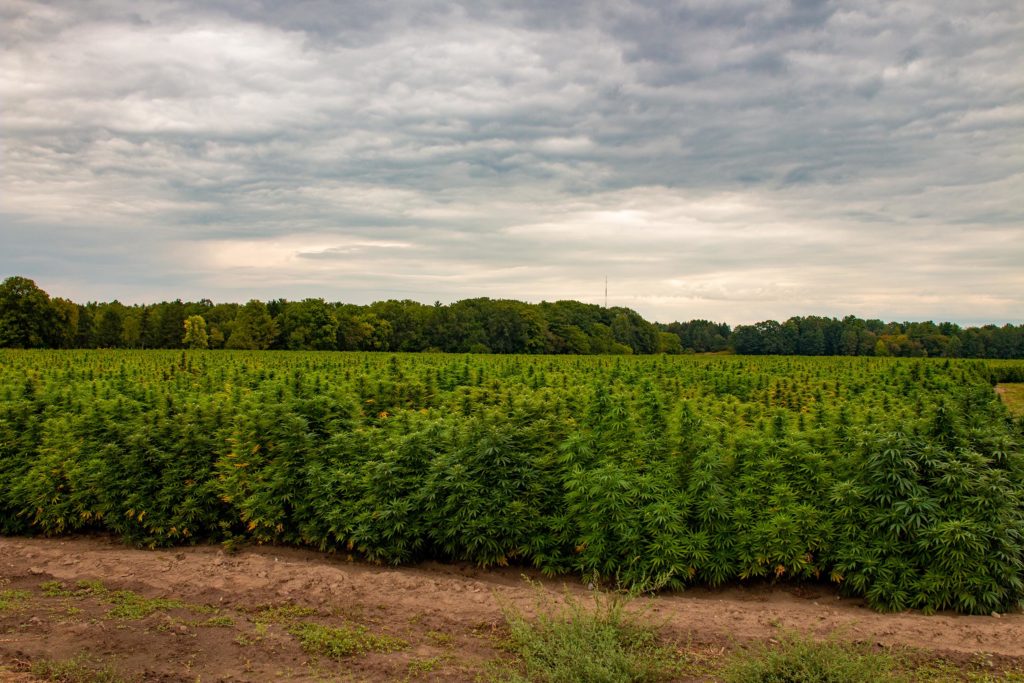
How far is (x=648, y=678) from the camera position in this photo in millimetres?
5570

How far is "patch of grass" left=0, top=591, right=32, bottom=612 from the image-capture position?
738 cm

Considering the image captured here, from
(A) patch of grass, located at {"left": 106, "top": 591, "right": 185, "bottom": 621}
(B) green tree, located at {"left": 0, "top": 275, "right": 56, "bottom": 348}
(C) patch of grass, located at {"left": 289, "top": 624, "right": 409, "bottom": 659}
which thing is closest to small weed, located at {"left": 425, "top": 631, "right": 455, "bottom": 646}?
(C) patch of grass, located at {"left": 289, "top": 624, "right": 409, "bottom": 659}

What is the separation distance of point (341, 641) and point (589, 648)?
2.27 m

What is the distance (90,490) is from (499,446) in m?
6.41

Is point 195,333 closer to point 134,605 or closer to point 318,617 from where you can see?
point 134,605

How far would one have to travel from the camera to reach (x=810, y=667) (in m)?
5.29

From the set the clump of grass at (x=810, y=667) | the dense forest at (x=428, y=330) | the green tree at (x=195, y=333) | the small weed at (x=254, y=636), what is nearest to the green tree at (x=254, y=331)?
the dense forest at (x=428, y=330)

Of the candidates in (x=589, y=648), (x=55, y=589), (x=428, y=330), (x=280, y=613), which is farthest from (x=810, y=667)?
(x=428, y=330)

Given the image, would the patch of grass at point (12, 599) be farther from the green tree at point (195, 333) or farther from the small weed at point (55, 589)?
A: the green tree at point (195, 333)

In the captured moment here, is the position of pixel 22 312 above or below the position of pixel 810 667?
above

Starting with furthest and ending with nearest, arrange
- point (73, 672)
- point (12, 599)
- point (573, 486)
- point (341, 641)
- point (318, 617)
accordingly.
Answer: point (573, 486) → point (12, 599) → point (318, 617) → point (341, 641) → point (73, 672)

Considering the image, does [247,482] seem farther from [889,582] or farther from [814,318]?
[814,318]

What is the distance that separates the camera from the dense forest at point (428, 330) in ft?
267

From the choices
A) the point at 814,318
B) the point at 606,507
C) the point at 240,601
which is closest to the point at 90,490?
the point at 240,601
